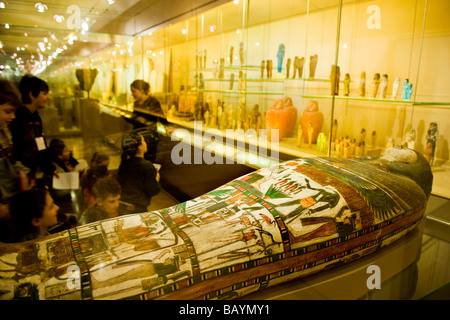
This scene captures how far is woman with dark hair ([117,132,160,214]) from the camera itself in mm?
1994

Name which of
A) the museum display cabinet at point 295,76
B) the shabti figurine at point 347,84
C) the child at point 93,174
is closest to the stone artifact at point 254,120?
the museum display cabinet at point 295,76

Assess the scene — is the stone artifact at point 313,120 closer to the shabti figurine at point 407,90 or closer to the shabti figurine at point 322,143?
the shabti figurine at point 322,143

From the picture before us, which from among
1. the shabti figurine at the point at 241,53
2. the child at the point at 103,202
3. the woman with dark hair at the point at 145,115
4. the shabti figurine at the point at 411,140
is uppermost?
the shabti figurine at the point at 241,53

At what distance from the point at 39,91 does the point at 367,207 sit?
6.43 ft

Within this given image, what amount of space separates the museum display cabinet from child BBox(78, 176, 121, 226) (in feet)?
2.52

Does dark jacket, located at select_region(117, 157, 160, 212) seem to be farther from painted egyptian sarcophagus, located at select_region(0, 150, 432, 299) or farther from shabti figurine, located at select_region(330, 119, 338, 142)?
shabti figurine, located at select_region(330, 119, 338, 142)

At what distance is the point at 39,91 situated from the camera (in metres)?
1.95

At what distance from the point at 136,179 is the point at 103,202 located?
24 cm

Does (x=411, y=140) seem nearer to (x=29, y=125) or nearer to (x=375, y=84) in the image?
(x=375, y=84)

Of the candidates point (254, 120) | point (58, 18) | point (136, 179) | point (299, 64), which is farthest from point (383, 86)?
point (58, 18)

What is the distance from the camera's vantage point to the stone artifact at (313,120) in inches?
142

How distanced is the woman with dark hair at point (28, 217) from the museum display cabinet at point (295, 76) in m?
0.88

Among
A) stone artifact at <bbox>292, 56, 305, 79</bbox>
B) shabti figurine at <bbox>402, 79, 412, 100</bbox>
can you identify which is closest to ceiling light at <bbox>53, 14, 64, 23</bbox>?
stone artifact at <bbox>292, 56, 305, 79</bbox>

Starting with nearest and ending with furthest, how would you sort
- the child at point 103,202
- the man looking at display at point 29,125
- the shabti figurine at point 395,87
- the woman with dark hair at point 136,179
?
the man looking at display at point 29,125
the child at point 103,202
the woman with dark hair at point 136,179
the shabti figurine at point 395,87
